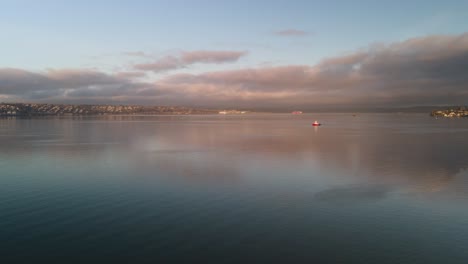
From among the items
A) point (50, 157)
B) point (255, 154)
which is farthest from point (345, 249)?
point (50, 157)

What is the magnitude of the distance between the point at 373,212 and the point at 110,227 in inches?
553

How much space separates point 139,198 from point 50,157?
24.0 metres

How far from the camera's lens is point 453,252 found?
46.2 ft

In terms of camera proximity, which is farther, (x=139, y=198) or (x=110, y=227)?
(x=139, y=198)

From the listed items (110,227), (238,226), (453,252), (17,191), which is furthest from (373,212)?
(17,191)

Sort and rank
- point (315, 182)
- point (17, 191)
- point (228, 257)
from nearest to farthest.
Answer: point (228, 257) < point (17, 191) < point (315, 182)

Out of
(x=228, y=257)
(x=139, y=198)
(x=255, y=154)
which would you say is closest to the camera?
(x=228, y=257)

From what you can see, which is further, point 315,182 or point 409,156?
point 409,156

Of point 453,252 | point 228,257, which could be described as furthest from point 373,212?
point 228,257

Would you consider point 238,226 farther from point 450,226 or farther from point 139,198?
point 450,226

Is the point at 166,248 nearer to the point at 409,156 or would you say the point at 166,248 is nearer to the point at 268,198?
the point at 268,198

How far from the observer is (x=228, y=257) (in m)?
13.4

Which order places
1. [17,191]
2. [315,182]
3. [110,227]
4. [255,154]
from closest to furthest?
1. [110,227]
2. [17,191]
3. [315,182]
4. [255,154]

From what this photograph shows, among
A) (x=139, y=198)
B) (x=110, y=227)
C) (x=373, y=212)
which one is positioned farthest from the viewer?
(x=139, y=198)
